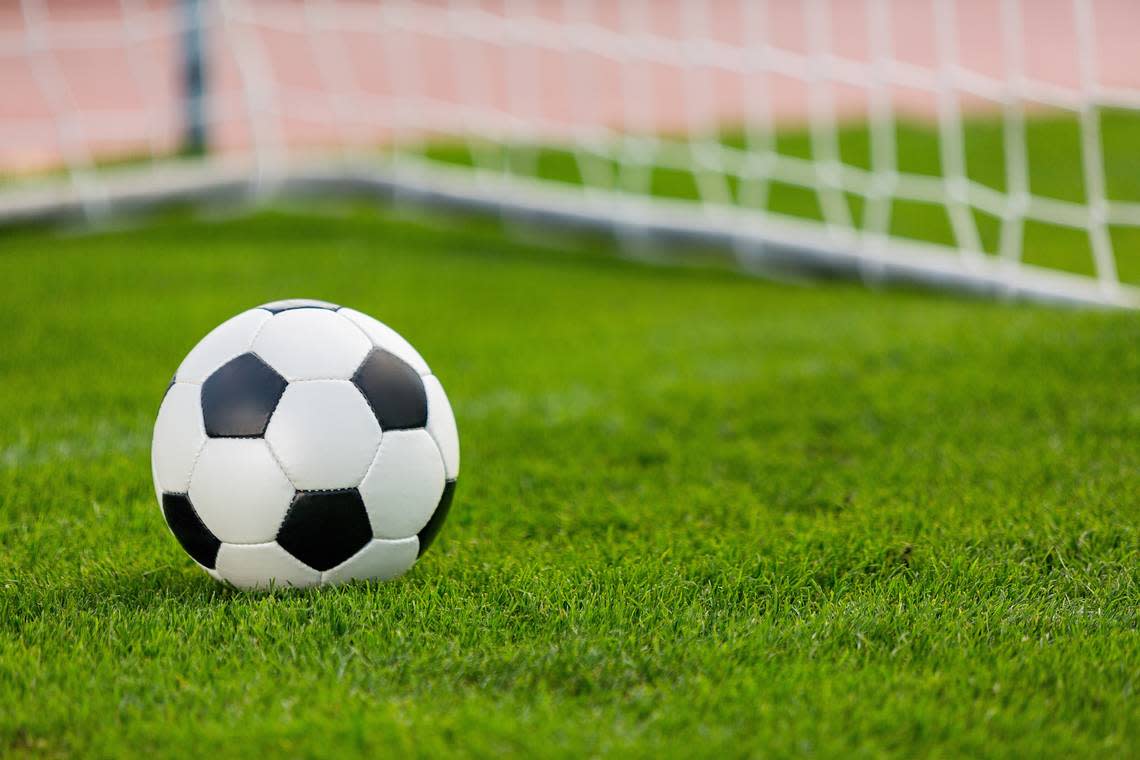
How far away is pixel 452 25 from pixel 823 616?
7.59 metres

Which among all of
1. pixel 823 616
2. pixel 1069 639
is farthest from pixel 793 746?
pixel 1069 639

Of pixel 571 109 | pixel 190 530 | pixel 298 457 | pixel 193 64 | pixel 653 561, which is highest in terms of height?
pixel 193 64

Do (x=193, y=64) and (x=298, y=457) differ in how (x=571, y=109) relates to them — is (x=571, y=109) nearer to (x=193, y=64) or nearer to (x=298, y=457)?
(x=193, y=64)

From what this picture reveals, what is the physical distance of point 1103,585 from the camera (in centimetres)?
305

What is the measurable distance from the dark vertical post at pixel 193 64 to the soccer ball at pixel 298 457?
23.2ft

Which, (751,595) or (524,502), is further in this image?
(524,502)

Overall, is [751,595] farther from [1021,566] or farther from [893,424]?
[893,424]

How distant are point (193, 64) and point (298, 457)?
24.9 feet

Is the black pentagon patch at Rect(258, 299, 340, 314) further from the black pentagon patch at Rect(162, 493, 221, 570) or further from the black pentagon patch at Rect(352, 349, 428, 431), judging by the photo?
the black pentagon patch at Rect(162, 493, 221, 570)

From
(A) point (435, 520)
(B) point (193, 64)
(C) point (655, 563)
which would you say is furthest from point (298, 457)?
(B) point (193, 64)

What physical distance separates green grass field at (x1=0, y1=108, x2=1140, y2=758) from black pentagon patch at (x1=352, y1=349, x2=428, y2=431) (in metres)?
0.40

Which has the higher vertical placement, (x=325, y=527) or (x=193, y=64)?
(x=193, y=64)

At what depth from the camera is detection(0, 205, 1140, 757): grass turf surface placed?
2312 mm

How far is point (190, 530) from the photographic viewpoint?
286 cm
